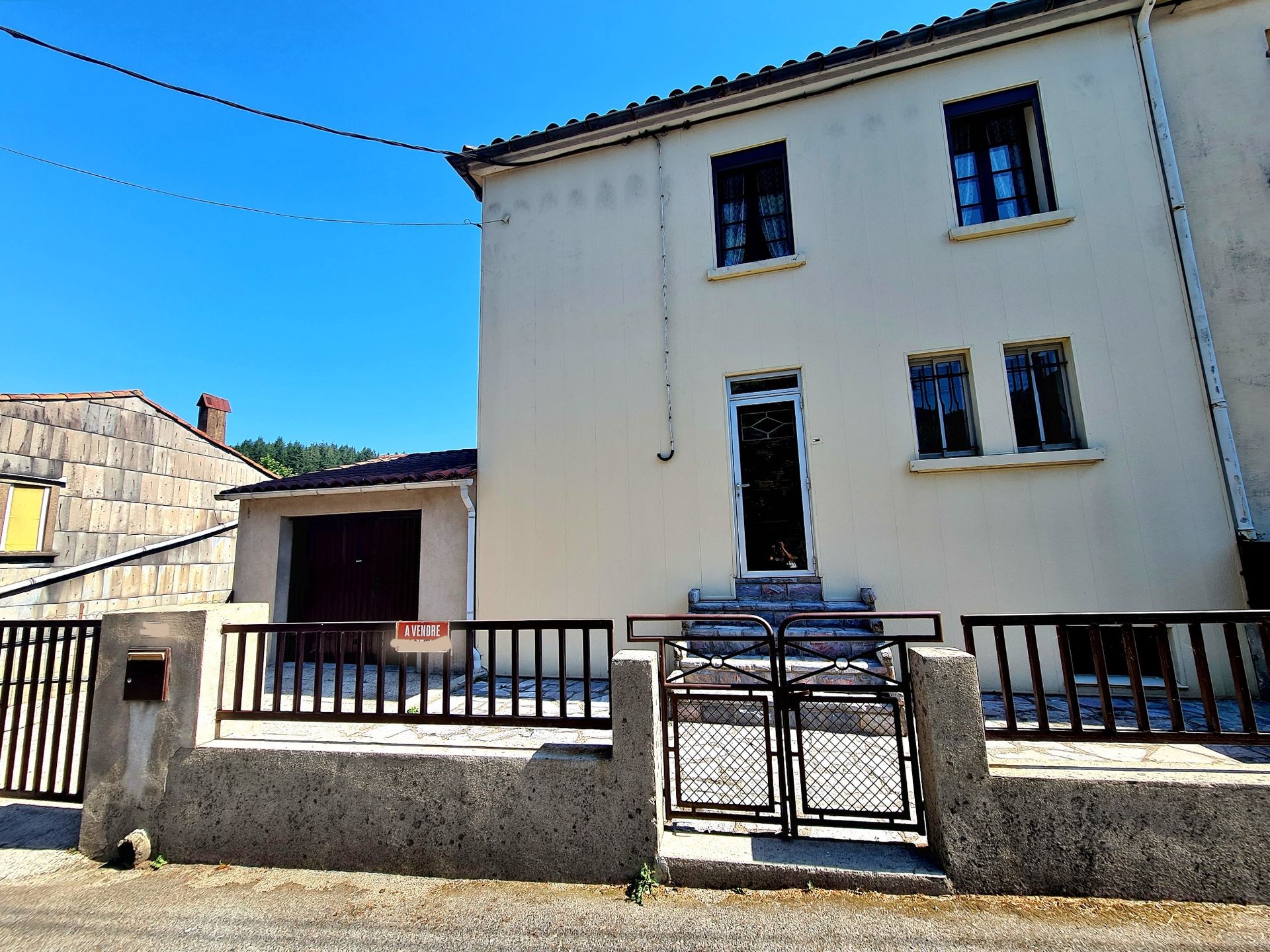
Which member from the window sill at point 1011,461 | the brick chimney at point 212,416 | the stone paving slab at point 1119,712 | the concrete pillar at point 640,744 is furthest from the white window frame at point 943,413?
the brick chimney at point 212,416

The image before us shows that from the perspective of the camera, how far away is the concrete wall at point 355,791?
280 cm

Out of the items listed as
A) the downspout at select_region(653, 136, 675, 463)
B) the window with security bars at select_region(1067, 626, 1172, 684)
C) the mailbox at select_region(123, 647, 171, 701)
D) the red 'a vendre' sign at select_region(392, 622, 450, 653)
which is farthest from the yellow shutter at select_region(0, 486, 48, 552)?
the window with security bars at select_region(1067, 626, 1172, 684)

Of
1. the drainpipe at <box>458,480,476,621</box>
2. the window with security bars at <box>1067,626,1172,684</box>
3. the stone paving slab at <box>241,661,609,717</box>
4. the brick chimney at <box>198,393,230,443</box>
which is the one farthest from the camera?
the brick chimney at <box>198,393,230,443</box>

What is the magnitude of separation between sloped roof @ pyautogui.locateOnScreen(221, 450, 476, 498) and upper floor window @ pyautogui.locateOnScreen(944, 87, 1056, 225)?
22.7ft

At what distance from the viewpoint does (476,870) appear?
2875 millimetres

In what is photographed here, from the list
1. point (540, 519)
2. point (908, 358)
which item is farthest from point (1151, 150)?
point (540, 519)

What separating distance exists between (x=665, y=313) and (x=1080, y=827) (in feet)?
19.3

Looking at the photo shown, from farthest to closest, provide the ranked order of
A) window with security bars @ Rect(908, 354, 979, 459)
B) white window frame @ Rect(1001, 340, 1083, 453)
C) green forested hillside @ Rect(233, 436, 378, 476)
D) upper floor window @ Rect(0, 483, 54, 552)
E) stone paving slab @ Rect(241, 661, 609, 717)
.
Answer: green forested hillside @ Rect(233, 436, 378, 476), upper floor window @ Rect(0, 483, 54, 552), window with security bars @ Rect(908, 354, 979, 459), white window frame @ Rect(1001, 340, 1083, 453), stone paving slab @ Rect(241, 661, 609, 717)

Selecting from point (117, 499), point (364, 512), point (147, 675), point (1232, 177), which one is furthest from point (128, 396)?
point (1232, 177)

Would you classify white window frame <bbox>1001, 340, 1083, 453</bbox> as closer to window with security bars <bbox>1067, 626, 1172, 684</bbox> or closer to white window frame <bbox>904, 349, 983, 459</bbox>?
white window frame <bbox>904, 349, 983, 459</bbox>

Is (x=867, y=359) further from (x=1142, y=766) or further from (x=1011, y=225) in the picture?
(x=1142, y=766)

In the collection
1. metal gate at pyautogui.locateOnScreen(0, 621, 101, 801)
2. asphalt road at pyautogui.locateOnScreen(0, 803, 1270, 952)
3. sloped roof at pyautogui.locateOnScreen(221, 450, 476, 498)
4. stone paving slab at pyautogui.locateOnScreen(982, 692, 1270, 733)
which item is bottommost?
asphalt road at pyautogui.locateOnScreen(0, 803, 1270, 952)

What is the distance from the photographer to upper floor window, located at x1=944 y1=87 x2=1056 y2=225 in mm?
6180

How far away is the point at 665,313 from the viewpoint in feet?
22.3
